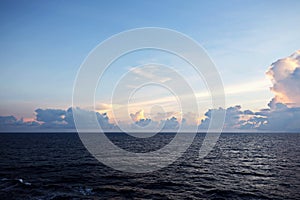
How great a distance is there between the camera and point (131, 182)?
39.8 m

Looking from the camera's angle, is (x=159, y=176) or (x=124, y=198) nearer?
(x=124, y=198)

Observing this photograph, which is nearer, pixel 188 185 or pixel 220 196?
pixel 220 196

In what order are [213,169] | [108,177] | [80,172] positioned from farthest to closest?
[213,169] < [80,172] < [108,177]

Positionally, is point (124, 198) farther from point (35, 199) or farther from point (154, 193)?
point (35, 199)

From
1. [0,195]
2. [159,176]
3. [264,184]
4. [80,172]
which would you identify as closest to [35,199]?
[0,195]

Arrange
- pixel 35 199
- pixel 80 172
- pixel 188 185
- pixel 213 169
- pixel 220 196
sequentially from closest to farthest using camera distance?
pixel 35 199
pixel 220 196
pixel 188 185
pixel 80 172
pixel 213 169

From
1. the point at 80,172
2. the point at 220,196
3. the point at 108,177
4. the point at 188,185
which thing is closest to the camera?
the point at 220,196

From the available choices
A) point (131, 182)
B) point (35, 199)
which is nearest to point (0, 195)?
point (35, 199)

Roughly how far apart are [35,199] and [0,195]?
17.2ft

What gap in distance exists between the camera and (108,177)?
4331cm

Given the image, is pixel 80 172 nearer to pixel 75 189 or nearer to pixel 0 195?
pixel 75 189

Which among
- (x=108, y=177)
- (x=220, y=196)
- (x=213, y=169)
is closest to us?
(x=220, y=196)

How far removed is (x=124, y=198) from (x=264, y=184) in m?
24.8

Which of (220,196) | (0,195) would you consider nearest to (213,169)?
(220,196)
